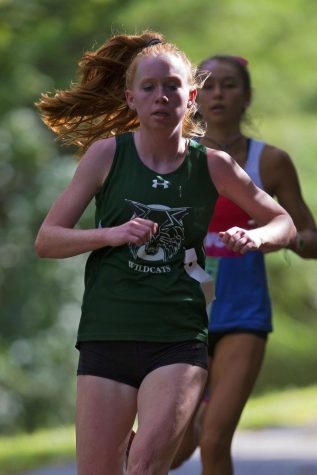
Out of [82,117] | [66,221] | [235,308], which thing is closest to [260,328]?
[235,308]

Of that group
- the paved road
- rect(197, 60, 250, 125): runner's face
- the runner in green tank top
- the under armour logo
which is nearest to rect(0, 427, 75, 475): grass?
the paved road

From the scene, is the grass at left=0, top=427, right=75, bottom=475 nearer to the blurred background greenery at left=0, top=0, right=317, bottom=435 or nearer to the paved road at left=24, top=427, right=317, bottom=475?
the paved road at left=24, top=427, right=317, bottom=475

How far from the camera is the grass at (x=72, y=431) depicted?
10031 mm

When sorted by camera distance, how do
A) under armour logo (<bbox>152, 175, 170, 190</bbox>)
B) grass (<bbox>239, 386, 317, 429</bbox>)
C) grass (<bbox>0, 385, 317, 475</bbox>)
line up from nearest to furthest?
under armour logo (<bbox>152, 175, 170, 190</bbox>), grass (<bbox>0, 385, 317, 475</bbox>), grass (<bbox>239, 386, 317, 429</bbox>)

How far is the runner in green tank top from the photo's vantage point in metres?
4.92

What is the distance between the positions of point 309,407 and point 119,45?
32.1 feet

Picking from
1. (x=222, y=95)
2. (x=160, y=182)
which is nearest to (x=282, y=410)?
(x=222, y=95)

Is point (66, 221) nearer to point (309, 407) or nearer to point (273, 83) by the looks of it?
point (309, 407)

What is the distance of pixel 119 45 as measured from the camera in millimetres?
5777

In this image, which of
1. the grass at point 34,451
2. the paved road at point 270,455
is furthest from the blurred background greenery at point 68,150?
the paved road at point 270,455

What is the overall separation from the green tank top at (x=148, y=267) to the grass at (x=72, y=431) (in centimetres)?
450

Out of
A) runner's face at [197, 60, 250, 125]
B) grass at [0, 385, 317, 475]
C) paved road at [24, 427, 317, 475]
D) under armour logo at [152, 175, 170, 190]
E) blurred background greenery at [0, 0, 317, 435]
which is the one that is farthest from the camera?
blurred background greenery at [0, 0, 317, 435]

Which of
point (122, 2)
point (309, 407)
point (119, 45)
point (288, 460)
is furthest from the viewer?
point (122, 2)

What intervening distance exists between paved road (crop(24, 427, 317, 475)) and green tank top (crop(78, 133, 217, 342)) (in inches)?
155
